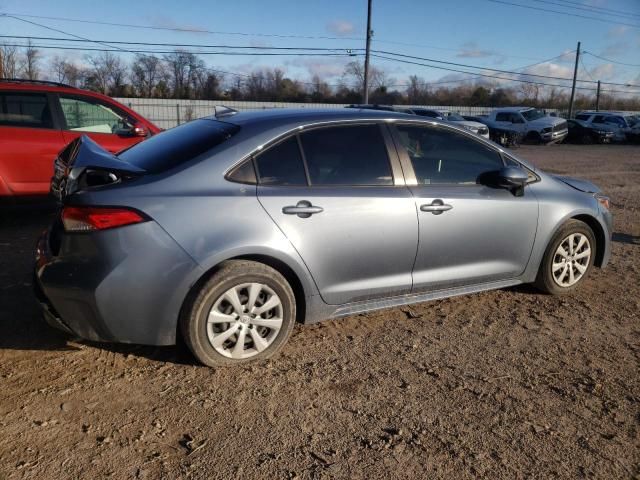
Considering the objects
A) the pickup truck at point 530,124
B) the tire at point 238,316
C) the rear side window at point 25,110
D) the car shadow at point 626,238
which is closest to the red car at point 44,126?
the rear side window at point 25,110

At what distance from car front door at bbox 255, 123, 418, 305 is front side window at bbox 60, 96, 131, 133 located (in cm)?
419

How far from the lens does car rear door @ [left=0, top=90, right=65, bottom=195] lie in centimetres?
625

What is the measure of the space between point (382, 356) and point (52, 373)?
1.99m

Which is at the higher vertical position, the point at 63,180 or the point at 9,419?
the point at 63,180

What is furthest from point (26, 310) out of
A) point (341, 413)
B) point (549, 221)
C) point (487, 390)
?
point (549, 221)

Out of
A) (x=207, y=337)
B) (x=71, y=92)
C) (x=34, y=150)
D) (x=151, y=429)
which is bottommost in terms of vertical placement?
(x=151, y=429)

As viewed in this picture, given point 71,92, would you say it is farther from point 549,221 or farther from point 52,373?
point 549,221

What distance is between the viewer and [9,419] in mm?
2768

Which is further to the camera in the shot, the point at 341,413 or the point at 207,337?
the point at 207,337

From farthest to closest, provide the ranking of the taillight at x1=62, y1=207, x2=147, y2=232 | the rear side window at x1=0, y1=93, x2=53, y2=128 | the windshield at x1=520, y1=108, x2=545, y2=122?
1. the windshield at x1=520, y1=108, x2=545, y2=122
2. the rear side window at x1=0, y1=93, x2=53, y2=128
3. the taillight at x1=62, y1=207, x2=147, y2=232

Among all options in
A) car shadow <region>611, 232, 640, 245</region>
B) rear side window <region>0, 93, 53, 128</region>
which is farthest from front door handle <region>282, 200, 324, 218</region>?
car shadow <region>611, 232, 640, 245</region>

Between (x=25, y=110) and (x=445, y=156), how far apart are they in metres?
5.08

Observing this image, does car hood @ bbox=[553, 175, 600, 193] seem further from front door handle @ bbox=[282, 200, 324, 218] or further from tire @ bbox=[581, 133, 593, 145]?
tire @ bbox=[581, 133, 593, 145]

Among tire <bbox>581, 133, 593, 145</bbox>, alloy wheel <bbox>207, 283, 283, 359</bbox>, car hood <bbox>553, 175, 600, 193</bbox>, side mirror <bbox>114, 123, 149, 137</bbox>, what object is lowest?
alloy wheel <bbox>207, 283, 283, 359</bbox>
